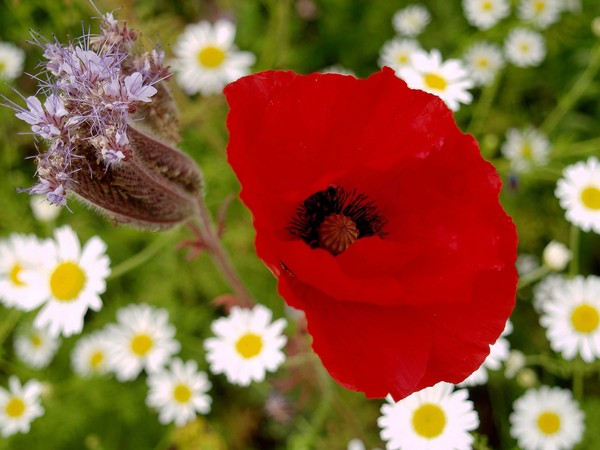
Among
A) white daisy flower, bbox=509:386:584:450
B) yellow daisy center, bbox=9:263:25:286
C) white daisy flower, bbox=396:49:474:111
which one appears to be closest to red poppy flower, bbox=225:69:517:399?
white daisy flower, bbox=396:49:474:111

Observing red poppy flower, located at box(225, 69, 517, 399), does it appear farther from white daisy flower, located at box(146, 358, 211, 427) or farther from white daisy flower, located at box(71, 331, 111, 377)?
white daisy flower, located at box(71, 331, 111, 377)

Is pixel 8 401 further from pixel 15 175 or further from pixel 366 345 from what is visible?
pixel 366 345

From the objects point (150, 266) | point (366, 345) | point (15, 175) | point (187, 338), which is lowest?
point (187, 338)

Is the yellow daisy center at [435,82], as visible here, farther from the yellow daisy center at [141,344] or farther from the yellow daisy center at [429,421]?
the yellow daisy center at [141,344]

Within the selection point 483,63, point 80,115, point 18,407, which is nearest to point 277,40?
point 483,63

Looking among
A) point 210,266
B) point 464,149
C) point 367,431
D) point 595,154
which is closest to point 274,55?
point 210,266

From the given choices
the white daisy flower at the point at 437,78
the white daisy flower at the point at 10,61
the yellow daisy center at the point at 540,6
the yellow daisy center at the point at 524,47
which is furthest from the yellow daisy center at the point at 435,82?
the white daisy flower at the point at 10,61

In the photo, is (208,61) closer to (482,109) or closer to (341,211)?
(482,109)
